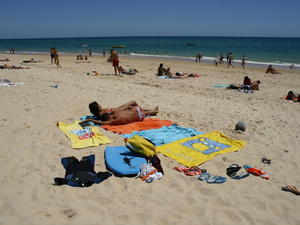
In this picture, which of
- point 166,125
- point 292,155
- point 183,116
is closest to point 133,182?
point 166,125

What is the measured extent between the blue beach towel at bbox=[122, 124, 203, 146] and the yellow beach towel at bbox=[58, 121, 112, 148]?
1.84 ft

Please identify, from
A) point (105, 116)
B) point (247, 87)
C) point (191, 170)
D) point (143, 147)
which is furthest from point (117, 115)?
point (247, 87)

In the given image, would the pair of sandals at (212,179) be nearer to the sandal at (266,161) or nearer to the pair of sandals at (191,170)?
the pair of sandals at (191,170)

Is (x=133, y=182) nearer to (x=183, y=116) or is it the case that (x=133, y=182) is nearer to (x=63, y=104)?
(x=183, y=116)

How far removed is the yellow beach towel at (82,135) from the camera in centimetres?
469

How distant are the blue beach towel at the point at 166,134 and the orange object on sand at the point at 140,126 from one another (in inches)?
7.7

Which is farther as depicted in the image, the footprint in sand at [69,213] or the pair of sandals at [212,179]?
the pair of sandals at [212,179]

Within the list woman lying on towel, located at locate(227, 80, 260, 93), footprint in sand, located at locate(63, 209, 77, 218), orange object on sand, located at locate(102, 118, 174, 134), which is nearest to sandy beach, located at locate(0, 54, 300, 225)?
footprint in sand, located at locate(63, 209, 77, 218)

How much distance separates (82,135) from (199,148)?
244 cm

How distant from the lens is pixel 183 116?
689 centimetres

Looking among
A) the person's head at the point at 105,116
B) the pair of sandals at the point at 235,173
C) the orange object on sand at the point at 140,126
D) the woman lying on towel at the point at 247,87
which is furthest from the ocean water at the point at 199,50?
the pair of sandals at the point at 235,173

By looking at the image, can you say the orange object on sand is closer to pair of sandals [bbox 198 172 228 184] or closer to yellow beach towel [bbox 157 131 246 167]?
yellow beach towel [bbox 157 131 246 167]

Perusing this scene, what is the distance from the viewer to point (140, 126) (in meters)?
5.91

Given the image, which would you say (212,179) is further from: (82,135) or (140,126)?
(82,135)
